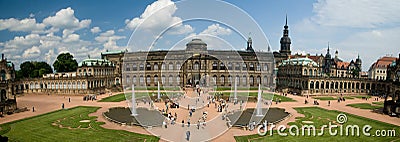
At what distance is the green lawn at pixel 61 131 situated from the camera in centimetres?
2369

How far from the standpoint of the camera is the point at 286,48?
319ft

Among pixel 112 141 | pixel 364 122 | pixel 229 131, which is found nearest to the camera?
pixel 112 141

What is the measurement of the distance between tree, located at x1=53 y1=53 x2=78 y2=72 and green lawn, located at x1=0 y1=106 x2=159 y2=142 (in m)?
57.0

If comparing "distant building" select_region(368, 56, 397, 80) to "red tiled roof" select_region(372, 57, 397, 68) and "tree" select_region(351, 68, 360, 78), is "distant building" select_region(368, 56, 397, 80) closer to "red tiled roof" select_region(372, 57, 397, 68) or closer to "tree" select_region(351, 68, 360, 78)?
"red tiled roof" select_region(372, 57, 397, 68)

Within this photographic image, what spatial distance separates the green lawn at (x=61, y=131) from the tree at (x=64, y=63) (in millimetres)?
57023

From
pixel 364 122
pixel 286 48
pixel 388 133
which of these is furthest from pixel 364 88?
pixel 388 133

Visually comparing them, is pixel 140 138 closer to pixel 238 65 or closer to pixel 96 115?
pixel 96 115

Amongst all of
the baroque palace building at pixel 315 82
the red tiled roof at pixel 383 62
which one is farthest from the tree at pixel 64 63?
the red tiled roof at pixel 383 62

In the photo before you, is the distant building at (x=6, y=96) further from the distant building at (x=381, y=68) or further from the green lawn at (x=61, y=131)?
the distant building at (x=381, y=68)

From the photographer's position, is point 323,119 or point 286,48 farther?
point 286,48

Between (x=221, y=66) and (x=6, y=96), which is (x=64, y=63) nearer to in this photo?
(x=6, y=96)

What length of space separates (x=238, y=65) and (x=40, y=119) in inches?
2206

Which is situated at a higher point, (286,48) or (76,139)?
(286,48)

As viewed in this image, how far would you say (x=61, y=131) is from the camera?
86.1ft
